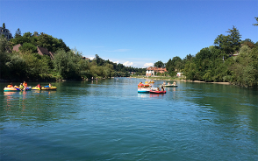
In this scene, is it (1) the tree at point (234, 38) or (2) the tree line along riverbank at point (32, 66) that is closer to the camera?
(2) the tree line along riverbank at point (32, 66)

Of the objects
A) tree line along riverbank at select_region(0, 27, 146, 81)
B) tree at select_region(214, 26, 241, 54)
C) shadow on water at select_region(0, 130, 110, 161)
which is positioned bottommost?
shadow on water at select_region(0, 130, 110, 161)

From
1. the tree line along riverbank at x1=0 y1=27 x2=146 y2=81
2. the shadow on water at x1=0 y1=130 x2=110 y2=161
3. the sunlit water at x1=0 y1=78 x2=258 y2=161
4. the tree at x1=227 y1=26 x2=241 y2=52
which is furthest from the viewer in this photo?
the tree at x1=227 y1=26 x2=241 y2=52

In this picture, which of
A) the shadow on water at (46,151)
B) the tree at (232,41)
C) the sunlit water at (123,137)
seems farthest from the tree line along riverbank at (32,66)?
the tree at (232,41)

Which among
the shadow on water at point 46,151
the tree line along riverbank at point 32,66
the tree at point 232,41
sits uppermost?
the tree at point 232,41

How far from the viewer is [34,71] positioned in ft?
222

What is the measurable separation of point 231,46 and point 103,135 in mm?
124211

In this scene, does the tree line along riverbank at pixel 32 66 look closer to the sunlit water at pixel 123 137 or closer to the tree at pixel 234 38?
the sunlit water at pixel 123 137

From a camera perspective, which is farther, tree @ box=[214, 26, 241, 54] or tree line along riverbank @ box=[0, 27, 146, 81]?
tree @ box=[214, 26, 241, 54]

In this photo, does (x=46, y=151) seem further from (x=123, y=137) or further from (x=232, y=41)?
(x=232, y=41)

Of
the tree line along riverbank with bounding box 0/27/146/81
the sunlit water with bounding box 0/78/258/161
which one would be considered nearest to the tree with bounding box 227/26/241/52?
the tree line along riverbank with bounding box 0/27/146/81

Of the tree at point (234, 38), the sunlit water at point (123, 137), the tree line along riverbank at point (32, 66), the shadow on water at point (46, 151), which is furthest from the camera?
the tree at point (234, 38)

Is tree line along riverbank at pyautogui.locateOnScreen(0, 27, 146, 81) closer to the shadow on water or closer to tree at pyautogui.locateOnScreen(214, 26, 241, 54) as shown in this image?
the shadow on water

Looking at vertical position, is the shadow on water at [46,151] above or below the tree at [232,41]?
below

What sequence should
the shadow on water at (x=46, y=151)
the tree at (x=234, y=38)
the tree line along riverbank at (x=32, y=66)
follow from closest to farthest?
the shadow on water at (x=46, y=151) → the tree line along riverbank at (x=32, y=66) → the tree at (x=234, y=38)
